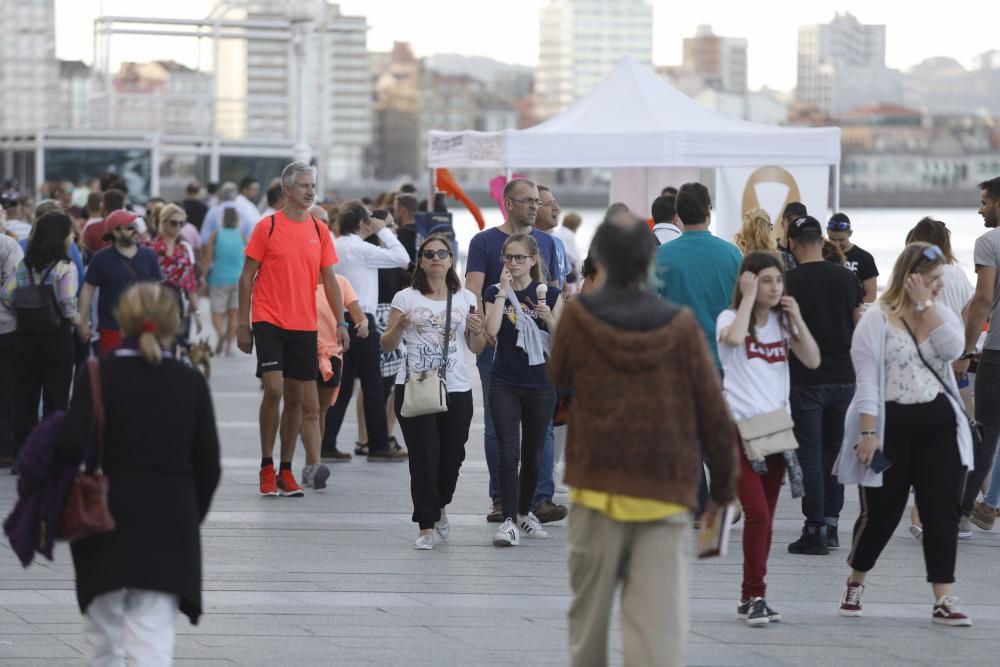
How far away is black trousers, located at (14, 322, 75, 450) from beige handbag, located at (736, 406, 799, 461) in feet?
17.2

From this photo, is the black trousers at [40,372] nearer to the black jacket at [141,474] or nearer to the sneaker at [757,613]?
the sneaker at [757,613]

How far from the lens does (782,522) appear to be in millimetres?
8484

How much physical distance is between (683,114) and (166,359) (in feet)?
36.2

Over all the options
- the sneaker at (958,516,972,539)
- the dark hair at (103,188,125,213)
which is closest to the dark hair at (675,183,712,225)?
the sneaker at (958,516,972,539)

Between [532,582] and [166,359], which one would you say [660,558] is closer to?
[166,359]

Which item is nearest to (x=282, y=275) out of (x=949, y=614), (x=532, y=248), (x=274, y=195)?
(x=532, y=248)

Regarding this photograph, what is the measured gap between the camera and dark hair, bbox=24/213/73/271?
9.70 meters

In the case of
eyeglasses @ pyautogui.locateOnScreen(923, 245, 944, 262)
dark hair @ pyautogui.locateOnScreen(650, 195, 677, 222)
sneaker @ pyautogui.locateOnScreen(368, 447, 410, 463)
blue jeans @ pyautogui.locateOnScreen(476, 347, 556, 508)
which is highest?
dark hair @ pyautogui.locateOnScreen(650, 195, 677, 222)

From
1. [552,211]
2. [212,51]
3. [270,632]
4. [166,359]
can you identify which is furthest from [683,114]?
[212,51]

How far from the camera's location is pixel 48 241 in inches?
382

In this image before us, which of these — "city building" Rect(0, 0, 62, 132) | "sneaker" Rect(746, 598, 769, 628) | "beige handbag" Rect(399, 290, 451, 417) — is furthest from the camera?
"city building" Rect(0, 0, 62, 132)

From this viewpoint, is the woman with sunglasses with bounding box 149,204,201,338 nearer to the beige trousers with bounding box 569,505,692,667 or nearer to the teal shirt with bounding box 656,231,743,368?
the teal shirt with bounding box 656,231,743,368

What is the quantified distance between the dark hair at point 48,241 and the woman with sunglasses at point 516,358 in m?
3.27

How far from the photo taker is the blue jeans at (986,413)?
26.1 ft
